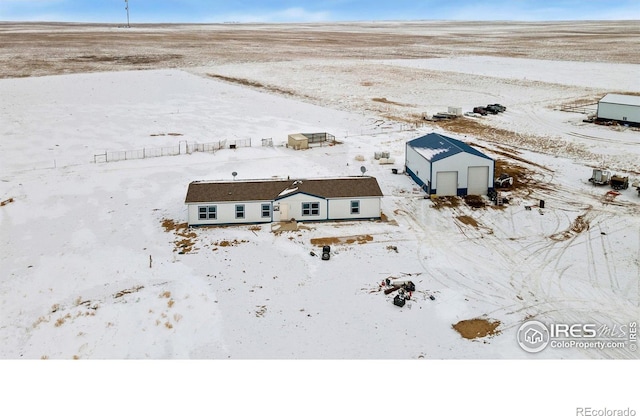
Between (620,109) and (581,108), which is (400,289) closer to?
(620,109)

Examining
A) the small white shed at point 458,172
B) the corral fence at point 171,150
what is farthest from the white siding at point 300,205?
the corral fence at point 171,150

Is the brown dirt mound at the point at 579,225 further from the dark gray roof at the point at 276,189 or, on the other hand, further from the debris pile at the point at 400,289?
the debris pile at the point at 400,289

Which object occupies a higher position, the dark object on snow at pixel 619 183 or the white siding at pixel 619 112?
the white siding at pixel 619 112

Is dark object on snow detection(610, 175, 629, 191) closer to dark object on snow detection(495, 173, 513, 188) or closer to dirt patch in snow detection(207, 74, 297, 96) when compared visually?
dark object on snow detection(495, 173, 513, 188)

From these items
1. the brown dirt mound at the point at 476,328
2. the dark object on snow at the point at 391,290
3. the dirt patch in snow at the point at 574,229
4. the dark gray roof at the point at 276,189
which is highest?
the dark gray roof at the point at 276,189

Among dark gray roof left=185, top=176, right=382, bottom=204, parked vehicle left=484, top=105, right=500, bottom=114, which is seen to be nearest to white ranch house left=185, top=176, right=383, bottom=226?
dark gray roof left=185, top=176, right=382, bottom=204
